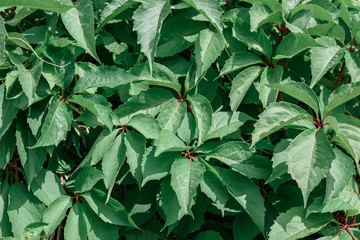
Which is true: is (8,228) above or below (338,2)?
below

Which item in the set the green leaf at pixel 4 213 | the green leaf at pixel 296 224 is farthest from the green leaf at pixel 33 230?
the green leaf at pixel 296 224

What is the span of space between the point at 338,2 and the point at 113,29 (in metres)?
0.84

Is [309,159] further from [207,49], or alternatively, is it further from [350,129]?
[207,49]

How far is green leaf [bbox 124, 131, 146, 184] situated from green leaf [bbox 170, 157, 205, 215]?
110 millimetres

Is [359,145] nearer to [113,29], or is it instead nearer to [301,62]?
[301,62]

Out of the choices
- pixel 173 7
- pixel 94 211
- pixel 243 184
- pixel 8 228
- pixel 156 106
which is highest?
pixel 173 7

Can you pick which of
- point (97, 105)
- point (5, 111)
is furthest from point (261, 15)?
point (5, 111)

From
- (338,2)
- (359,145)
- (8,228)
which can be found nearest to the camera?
(359,145)

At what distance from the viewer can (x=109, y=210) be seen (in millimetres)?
1287

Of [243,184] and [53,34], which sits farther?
[53,34]

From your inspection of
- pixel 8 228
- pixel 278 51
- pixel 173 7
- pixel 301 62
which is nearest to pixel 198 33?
pixel 173 7

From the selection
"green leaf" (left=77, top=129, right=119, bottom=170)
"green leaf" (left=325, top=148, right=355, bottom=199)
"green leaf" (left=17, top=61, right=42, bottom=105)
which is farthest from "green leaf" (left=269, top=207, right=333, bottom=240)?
"green leaf" (left=17, top=61, right=42, bottom=105)

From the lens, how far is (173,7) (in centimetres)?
129

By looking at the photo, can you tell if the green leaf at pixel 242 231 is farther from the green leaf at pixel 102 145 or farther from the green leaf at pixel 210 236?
the green leaf at pixel 102 145
